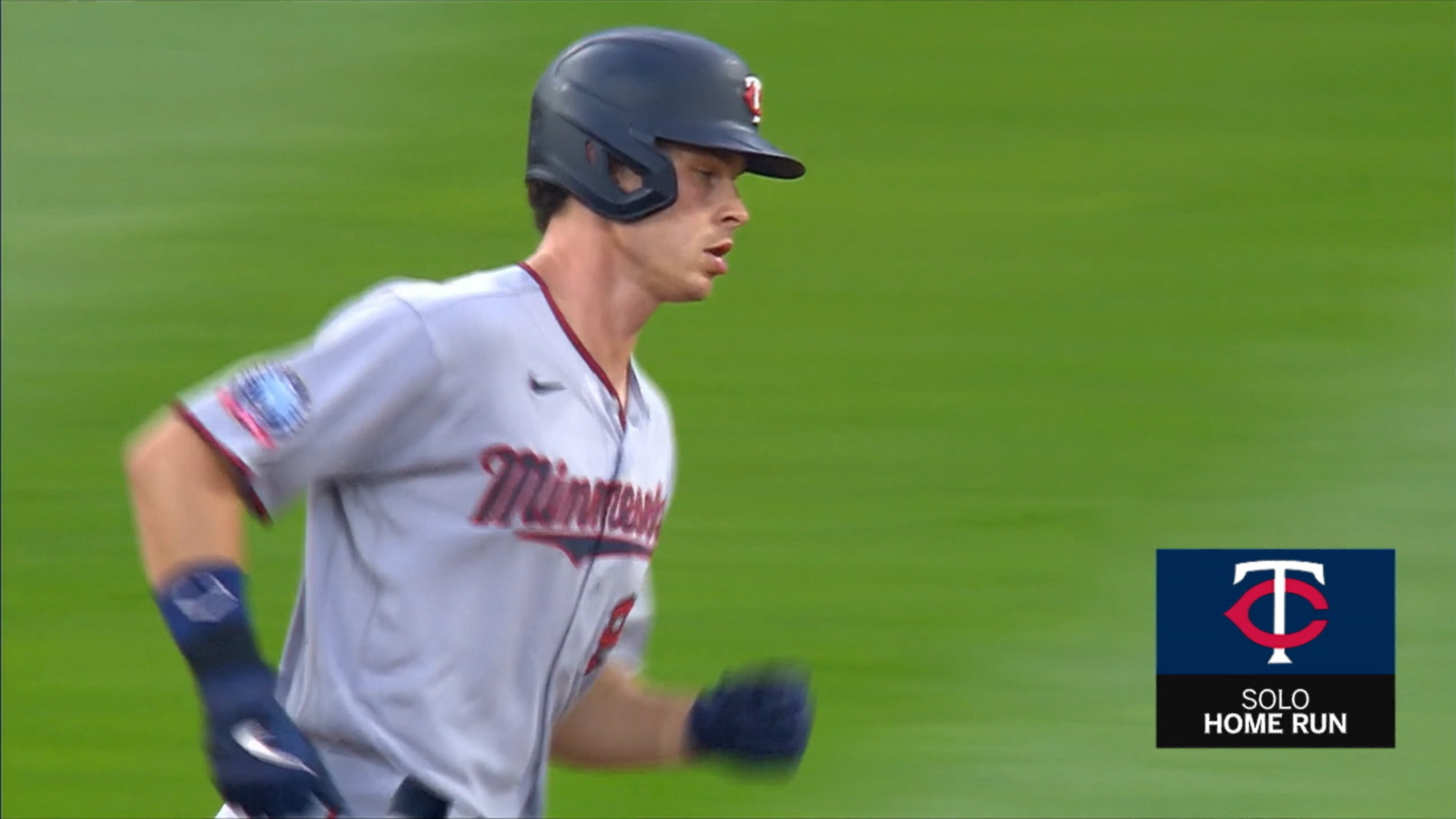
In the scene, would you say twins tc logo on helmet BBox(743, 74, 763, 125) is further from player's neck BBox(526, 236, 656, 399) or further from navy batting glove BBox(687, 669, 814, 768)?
navy batting glove BBox(687, 669, 814, 768)

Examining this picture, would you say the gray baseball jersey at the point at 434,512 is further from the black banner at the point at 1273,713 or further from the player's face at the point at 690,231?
the black banner at the point at 1273,713

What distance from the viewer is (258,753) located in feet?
13.0

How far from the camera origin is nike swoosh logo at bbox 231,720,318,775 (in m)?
3.96

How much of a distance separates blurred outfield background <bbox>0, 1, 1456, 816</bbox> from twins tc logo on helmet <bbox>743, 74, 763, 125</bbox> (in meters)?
2.92

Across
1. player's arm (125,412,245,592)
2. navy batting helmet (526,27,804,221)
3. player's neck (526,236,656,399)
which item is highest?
navy batting helmet (526,27,804,221)

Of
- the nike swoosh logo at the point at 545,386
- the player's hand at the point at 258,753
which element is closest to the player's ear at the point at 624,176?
the nike swoosh logo at the point at 545,386

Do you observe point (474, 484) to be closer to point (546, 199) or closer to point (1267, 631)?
point (546, 199)

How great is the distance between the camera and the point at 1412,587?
800cm

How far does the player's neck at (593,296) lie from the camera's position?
4410 millimetres

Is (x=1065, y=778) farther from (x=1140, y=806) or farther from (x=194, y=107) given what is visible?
(x=194, y=107)

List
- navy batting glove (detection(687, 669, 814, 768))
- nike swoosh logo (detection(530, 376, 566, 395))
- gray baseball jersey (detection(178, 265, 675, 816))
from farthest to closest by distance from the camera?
navy batting glove (detection(687, 669, 814, 768)) → nike swoosh logo (detection(530, 376, 566, 395)) → gray baseball jersey (detection(178, 265, 675, 816))

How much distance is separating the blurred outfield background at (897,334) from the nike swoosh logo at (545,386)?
302cm

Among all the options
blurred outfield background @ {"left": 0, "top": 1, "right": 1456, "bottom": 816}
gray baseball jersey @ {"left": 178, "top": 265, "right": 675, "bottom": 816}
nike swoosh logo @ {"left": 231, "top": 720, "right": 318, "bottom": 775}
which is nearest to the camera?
nike swoosh logo @ {"left": 231, "top": 720, "right": 318, "bottom": 775}

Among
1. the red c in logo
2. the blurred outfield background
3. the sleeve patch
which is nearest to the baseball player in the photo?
the sleeve patch
